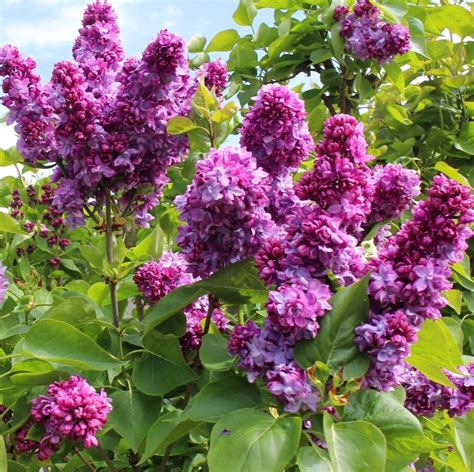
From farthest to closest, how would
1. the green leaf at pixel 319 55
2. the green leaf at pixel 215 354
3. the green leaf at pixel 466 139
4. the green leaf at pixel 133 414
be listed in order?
the green leaf at pixel 466 139, the green leaf at pixel 319 55, the green leaf at pixel 133 414, the green leaf at pixel 215 354

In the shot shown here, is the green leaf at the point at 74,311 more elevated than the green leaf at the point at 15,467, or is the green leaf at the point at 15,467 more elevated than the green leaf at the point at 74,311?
the green leaf at the point at 74,311


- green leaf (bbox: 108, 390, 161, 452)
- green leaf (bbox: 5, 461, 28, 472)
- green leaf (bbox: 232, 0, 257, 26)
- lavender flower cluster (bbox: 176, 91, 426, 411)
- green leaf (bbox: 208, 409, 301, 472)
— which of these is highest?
green leaf (bbox: 232, 0, 257, 26)

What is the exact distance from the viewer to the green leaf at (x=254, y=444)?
996mm

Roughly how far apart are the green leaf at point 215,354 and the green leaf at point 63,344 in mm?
142

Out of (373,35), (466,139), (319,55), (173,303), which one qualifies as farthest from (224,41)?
(173,303)

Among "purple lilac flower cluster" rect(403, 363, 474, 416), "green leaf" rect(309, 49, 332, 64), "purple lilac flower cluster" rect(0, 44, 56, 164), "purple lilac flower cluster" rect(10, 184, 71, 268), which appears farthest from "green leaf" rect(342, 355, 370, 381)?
"purple lilac flower cluster" rect(10, 184, 71, 268)

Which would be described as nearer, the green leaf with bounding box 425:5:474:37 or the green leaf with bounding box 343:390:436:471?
the green leaf with bounding box 343:390:436:471

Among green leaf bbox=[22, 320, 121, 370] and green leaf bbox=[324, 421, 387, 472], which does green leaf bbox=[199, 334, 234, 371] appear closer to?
green leaf bbox=[22, 320, 121, 370]

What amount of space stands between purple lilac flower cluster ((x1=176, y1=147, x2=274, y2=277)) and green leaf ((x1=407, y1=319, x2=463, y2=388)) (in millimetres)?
279

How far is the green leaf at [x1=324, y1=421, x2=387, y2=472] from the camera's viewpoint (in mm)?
989

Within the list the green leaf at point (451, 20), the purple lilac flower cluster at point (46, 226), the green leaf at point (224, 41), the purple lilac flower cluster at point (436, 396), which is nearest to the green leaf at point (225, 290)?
the purple lilac flower cluster at point (436, 396)

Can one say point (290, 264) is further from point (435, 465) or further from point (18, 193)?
point (18, 193)

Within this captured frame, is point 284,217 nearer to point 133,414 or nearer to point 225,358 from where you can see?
point 225,358

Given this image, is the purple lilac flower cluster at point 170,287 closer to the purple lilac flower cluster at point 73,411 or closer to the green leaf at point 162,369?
the green leaf at point 162,369
